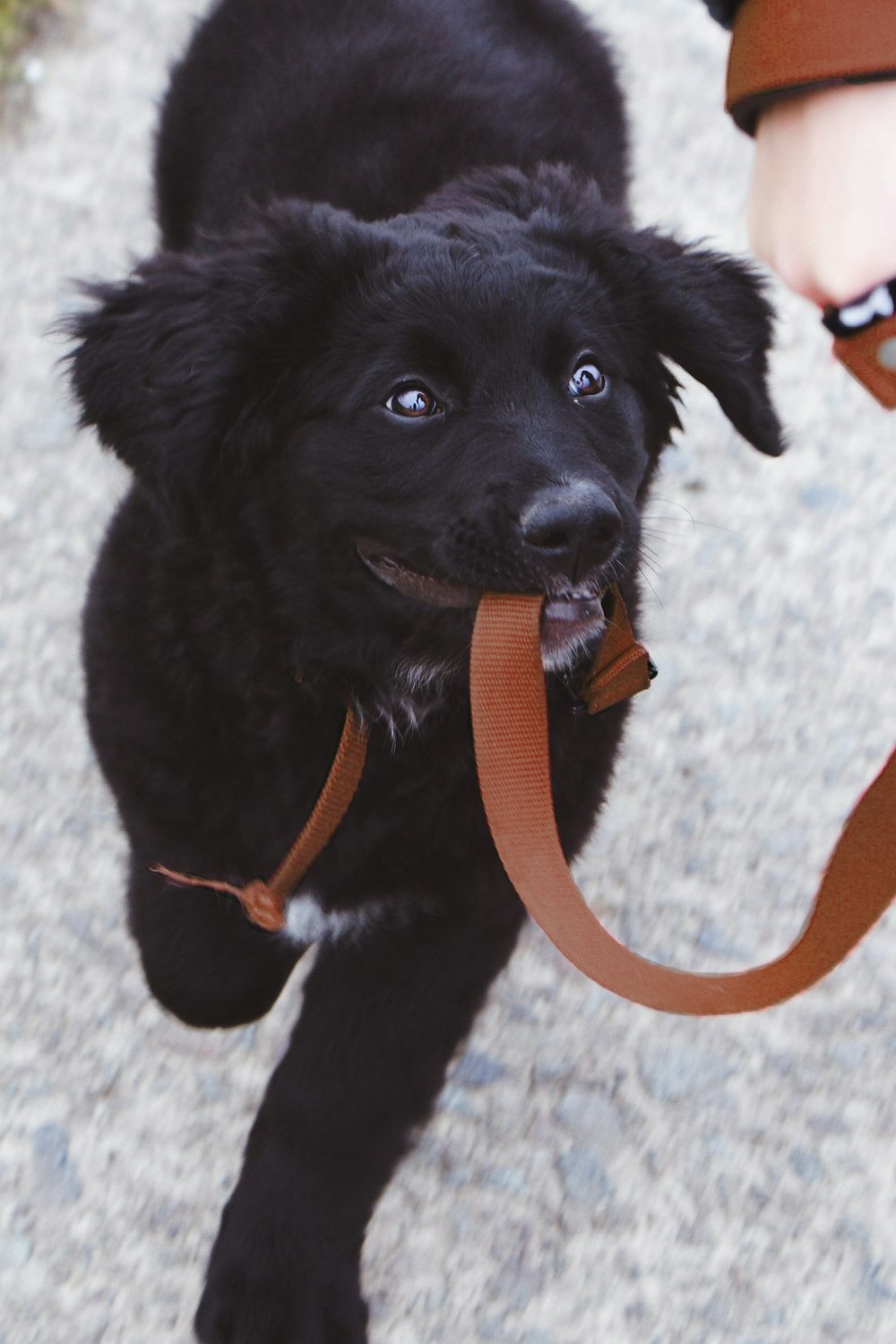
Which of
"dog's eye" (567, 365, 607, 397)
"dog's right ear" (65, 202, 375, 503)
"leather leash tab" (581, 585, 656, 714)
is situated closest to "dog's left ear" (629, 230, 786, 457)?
"dog's eye" (567, 365, 607, 397)

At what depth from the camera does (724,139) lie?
4.37 metres

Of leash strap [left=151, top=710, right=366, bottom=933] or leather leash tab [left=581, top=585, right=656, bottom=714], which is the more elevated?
leather leash tab [left=581, top=585, right=656, bottom=714]

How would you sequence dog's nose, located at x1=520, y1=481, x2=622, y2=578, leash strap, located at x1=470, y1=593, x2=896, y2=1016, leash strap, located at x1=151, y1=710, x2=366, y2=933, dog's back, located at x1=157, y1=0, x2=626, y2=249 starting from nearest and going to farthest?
leash strap, located at x1=470, y1=593, x2=896, y2=1016 → dog's nose, located at x1=520, y1=481, x2=622, y2=578 → leash strap, located at x1=151, y1=710, x2=366, y2=933 → dog's back, located at x1=157, y1=0, x2=626, y2=249

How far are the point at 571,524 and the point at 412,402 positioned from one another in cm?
35

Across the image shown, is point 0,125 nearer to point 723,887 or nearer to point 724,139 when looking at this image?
point 724,139

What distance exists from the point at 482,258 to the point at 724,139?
9.17ft

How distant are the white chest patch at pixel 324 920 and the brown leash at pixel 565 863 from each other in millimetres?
602

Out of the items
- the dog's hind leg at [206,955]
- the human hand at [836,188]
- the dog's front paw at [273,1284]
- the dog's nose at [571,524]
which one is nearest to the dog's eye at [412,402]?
the dog's nose at [571,524]

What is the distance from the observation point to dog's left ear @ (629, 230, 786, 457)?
204 cm

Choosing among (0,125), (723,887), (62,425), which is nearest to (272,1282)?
(723,887)

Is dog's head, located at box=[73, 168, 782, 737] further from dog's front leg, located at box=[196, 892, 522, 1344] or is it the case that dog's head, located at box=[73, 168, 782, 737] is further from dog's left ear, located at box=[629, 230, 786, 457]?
dog's front leg, located at box=[196, 892, 522, 1344]

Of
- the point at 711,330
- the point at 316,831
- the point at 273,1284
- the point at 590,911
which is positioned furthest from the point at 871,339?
the point at 273,1284

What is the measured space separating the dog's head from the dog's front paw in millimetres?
755

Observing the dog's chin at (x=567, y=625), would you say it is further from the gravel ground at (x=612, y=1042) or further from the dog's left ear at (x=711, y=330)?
the gravel ground at (x=612, y=1042)
